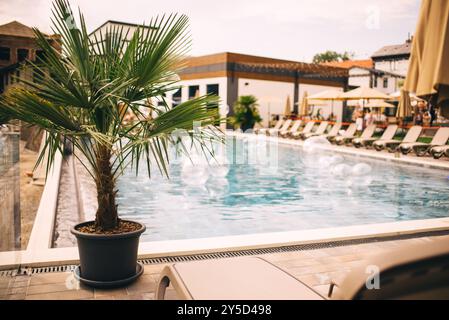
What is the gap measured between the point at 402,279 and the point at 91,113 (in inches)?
101

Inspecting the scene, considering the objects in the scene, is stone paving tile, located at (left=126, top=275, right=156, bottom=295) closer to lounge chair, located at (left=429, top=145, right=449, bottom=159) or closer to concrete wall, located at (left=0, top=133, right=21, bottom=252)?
concrete wall, located at (left=0, top=133, right=21, bottom=252)

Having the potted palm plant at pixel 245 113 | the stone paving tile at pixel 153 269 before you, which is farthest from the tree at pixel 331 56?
the stone paving tile at pixel 153 269

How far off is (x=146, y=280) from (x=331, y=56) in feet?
310

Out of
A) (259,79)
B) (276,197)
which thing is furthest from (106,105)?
(259,79)

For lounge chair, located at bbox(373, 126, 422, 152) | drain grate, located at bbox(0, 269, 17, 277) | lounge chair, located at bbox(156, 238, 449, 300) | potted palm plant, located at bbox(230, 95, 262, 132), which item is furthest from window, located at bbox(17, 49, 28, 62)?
potted palm plant, located at bbox(230, 95, 262, 132)

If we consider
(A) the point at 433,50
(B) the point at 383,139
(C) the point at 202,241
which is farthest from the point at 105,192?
(B) the point at 383,139

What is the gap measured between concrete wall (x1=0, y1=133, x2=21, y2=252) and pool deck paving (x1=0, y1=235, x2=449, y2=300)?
33cm

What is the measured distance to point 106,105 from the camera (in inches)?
122

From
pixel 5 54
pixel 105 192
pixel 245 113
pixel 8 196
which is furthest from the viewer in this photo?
pixel 245 113

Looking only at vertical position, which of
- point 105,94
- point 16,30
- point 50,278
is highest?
point 16,30

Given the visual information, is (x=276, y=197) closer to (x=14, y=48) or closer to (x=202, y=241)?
(x=202, y=241)

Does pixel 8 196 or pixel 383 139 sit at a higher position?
pixel 383 139

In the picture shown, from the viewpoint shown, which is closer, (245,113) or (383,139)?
(383,139)

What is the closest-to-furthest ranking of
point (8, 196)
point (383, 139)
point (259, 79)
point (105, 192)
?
point (105, 192)
point (8, 196)
point (383, 139)
point (259, 79)
